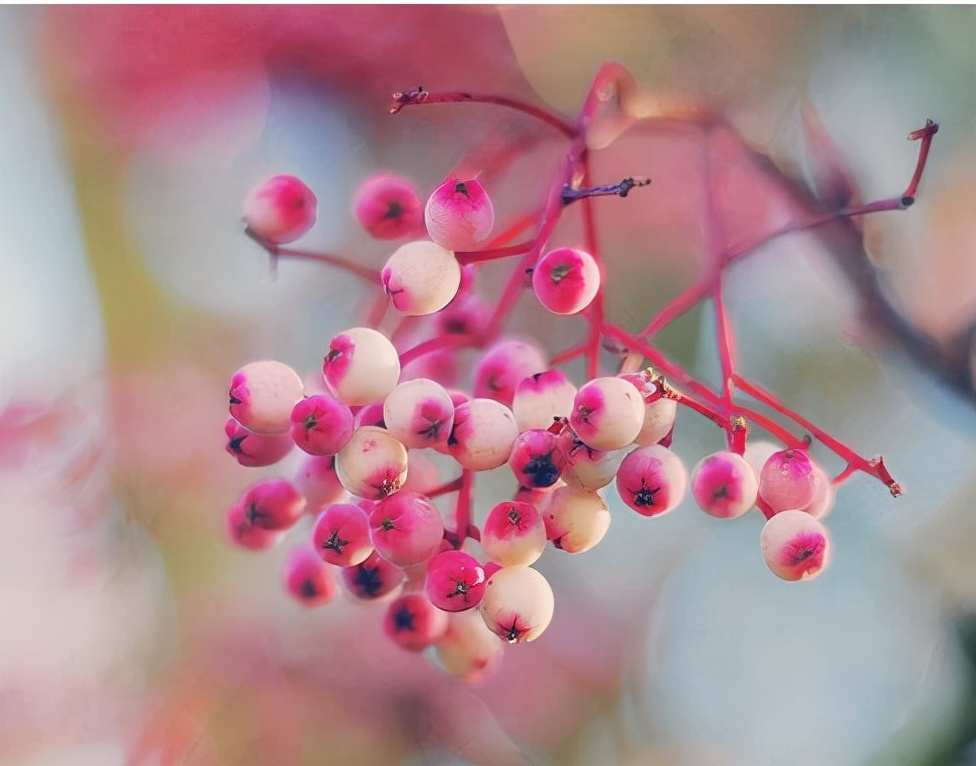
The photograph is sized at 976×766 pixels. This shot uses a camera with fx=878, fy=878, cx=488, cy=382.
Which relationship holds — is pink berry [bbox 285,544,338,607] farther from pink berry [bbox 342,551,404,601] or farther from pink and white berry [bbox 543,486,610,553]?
pink and white berry [bbox 543,486,610,553]

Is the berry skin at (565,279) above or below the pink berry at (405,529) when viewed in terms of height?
above

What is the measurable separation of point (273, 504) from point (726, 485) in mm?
253

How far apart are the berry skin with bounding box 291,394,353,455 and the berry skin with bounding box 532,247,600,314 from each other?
0.12 metres

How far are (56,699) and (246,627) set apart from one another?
0.13 metres

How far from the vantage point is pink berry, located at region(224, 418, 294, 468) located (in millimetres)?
469

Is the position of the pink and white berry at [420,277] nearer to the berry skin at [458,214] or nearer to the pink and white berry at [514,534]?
the berry skin at [458,214]

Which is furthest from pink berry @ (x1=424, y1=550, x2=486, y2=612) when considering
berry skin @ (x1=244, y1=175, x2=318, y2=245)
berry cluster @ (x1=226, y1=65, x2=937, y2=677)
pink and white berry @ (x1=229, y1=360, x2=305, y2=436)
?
berry skin @ (x1=244, y1=175, x2=318, y2=245)

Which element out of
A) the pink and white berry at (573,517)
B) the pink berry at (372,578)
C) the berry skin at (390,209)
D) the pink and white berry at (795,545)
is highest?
the berry skin at (390,209)

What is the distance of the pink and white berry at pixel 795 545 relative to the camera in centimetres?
44

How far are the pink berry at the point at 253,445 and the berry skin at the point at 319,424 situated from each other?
49 millimetres

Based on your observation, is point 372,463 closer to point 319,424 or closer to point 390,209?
point 319,424

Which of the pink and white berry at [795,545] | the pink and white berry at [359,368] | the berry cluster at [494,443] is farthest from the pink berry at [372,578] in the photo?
the pink and white berry at [795,545]

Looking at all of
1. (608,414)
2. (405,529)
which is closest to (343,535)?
(405,529)

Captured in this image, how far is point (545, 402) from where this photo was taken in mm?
446
